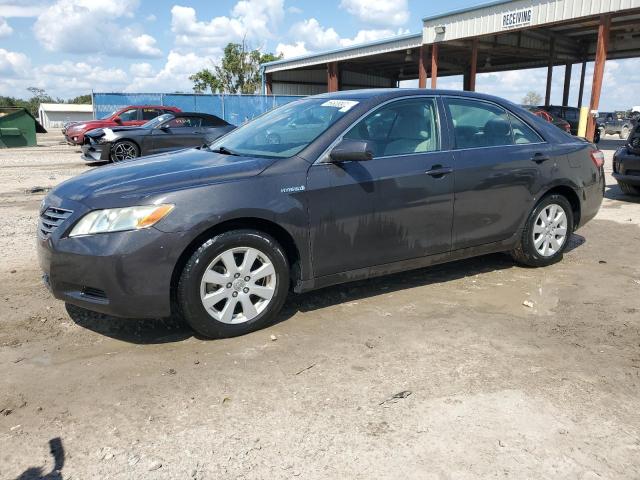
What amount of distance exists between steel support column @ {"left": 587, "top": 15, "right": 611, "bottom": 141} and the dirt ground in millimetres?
14873

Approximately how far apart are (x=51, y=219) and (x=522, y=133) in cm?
401

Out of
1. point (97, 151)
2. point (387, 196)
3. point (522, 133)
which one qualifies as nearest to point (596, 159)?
point (522, 133)

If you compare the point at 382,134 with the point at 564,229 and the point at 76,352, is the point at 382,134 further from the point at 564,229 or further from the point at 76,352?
the point at 76,352

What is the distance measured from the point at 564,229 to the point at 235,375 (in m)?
3.71

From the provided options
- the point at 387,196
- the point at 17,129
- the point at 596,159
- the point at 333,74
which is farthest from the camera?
the point at 333,74

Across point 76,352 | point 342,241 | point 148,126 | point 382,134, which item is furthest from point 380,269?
point 148,126

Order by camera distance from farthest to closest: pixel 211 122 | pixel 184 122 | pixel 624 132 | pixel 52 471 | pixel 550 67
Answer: pixel 624 132 → pixel 550 67 → pixel 211 122 → pixel 184 122 → pixel 52 471

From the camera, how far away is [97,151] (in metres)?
13.2

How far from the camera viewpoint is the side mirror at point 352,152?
3.75m

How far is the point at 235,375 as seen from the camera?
317 centimetres

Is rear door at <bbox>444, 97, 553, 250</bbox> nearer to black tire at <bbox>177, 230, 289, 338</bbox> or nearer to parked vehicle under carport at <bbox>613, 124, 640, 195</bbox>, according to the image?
black tire at <bbox>177, 230, 289, 338</bbox>

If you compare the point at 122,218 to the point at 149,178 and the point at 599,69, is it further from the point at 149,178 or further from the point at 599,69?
the point at 599,69

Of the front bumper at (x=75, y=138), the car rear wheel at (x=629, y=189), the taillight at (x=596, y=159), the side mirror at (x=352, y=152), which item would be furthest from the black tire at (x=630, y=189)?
the front bumper at (x=75, y=138)

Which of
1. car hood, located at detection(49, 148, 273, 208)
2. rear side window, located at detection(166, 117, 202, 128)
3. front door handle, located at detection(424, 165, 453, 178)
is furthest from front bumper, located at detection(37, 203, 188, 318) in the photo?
rear side window, located at detection(166, 117, 202, 128)
